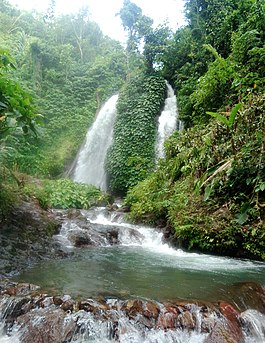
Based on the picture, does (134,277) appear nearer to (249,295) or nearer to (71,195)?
(249,295)

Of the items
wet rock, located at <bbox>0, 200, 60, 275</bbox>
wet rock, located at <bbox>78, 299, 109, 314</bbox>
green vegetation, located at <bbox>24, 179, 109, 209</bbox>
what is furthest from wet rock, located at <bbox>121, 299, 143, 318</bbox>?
green vegetation, located at <bbox>24, 179, 109, 209</bbox>

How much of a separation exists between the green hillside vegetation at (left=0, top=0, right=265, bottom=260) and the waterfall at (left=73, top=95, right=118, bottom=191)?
61cm

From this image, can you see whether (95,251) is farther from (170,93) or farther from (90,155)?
(170,93)

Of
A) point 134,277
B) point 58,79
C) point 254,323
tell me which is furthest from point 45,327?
point 58,79

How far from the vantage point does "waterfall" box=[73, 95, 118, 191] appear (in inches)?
603

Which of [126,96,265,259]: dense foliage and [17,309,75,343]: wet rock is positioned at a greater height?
[126,96,265,259]: dense foliage

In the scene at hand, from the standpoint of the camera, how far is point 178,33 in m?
17.6

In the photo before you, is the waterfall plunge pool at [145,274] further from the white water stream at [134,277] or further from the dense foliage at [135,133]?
the dense foliage at [135,133]

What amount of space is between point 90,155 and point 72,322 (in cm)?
1366

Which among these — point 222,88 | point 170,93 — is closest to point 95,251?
point 222,88

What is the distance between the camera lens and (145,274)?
484 cm

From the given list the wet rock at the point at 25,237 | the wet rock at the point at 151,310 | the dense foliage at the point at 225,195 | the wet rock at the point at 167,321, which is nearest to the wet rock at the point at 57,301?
the wet rock at the point at 151,310

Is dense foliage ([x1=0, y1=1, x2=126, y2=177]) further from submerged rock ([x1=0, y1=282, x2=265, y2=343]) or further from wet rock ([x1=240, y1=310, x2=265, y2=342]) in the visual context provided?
wet rock ([x1=240, y1=310, x2=265, y2=342])

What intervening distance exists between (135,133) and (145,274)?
11.0m
